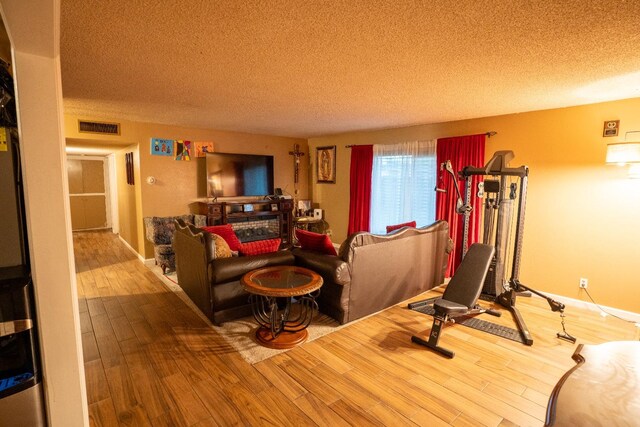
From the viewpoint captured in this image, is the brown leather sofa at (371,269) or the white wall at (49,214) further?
the brown leather sofa at (371,269)

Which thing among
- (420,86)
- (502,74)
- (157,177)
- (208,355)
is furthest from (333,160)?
(208,355)

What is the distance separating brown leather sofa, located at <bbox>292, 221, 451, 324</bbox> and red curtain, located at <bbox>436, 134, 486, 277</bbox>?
0.76 metres

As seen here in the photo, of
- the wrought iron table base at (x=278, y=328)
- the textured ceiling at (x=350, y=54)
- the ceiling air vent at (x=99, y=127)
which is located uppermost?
the textured ceiling at (x=350, y=54)

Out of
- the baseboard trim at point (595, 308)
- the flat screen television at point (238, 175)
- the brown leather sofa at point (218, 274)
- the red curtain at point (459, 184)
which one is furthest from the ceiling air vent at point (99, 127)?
the baseboard trim at point (595, 308)

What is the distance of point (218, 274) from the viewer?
286 centimetres

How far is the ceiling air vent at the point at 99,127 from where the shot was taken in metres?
4.48

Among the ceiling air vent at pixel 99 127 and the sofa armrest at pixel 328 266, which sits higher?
the ceiling air vent at pixel 99 127

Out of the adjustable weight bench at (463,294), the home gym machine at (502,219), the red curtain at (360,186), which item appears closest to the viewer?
the adjustable weight bench at (463,294)

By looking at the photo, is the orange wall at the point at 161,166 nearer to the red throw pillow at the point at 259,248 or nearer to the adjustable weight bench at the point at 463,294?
the red throw pillow at the point at 259,248

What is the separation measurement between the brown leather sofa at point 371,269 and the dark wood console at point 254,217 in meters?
2.50

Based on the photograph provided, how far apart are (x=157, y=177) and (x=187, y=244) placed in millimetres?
2296

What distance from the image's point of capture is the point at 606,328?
3092mm

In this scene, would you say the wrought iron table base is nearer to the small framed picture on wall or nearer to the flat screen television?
the flat screen television

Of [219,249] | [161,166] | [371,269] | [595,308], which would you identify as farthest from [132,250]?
[595,308]
